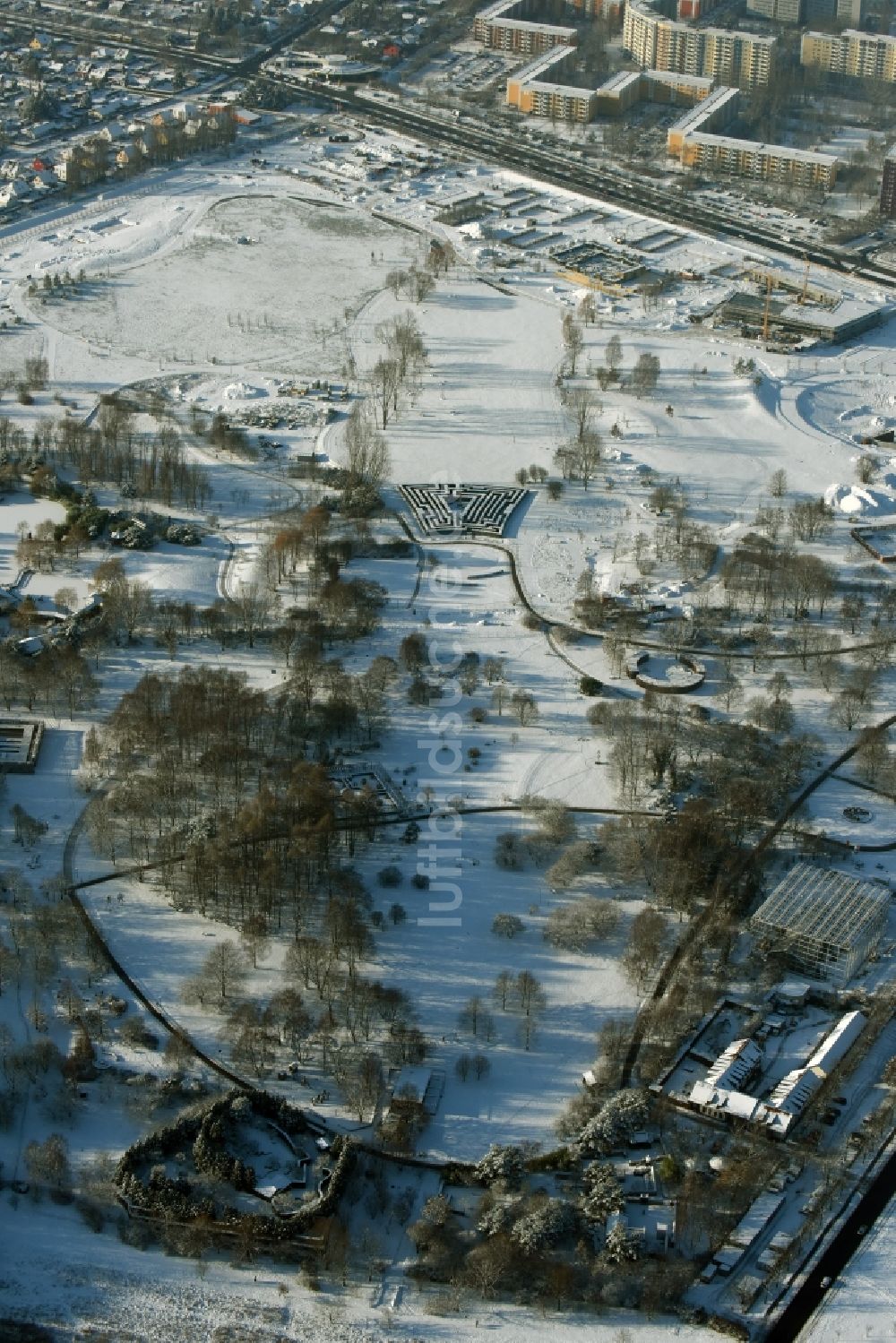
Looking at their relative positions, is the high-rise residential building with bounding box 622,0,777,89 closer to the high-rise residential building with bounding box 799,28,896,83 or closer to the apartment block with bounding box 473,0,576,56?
the high-rise residential building with bounding box 799,28,896,83

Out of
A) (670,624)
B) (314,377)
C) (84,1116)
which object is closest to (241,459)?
(314,377)

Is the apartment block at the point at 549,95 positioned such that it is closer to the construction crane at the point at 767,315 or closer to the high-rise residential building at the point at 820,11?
the high-rise residential building at the point at 820,11

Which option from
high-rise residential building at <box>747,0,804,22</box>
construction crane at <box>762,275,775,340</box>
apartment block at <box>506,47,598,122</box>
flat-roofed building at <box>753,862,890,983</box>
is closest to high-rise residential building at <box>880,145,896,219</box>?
construction crane at <box>762,275,775,340</box>

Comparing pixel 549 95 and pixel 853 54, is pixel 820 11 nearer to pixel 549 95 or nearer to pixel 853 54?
pixel 853 54

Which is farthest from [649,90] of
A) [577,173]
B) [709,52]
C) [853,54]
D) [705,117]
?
[577,173]

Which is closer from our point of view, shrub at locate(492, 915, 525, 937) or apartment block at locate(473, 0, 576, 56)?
shrub at locate(492, 915, 525, 937)

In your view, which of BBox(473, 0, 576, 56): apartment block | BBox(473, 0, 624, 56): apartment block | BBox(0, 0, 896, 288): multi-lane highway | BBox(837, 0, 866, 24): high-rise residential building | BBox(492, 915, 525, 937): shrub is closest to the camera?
BBox(492, 915, 525, 937): shrub

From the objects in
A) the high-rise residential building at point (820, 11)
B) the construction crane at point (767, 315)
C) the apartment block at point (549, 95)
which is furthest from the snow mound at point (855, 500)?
the high-rise residential building at point (820, 11)
